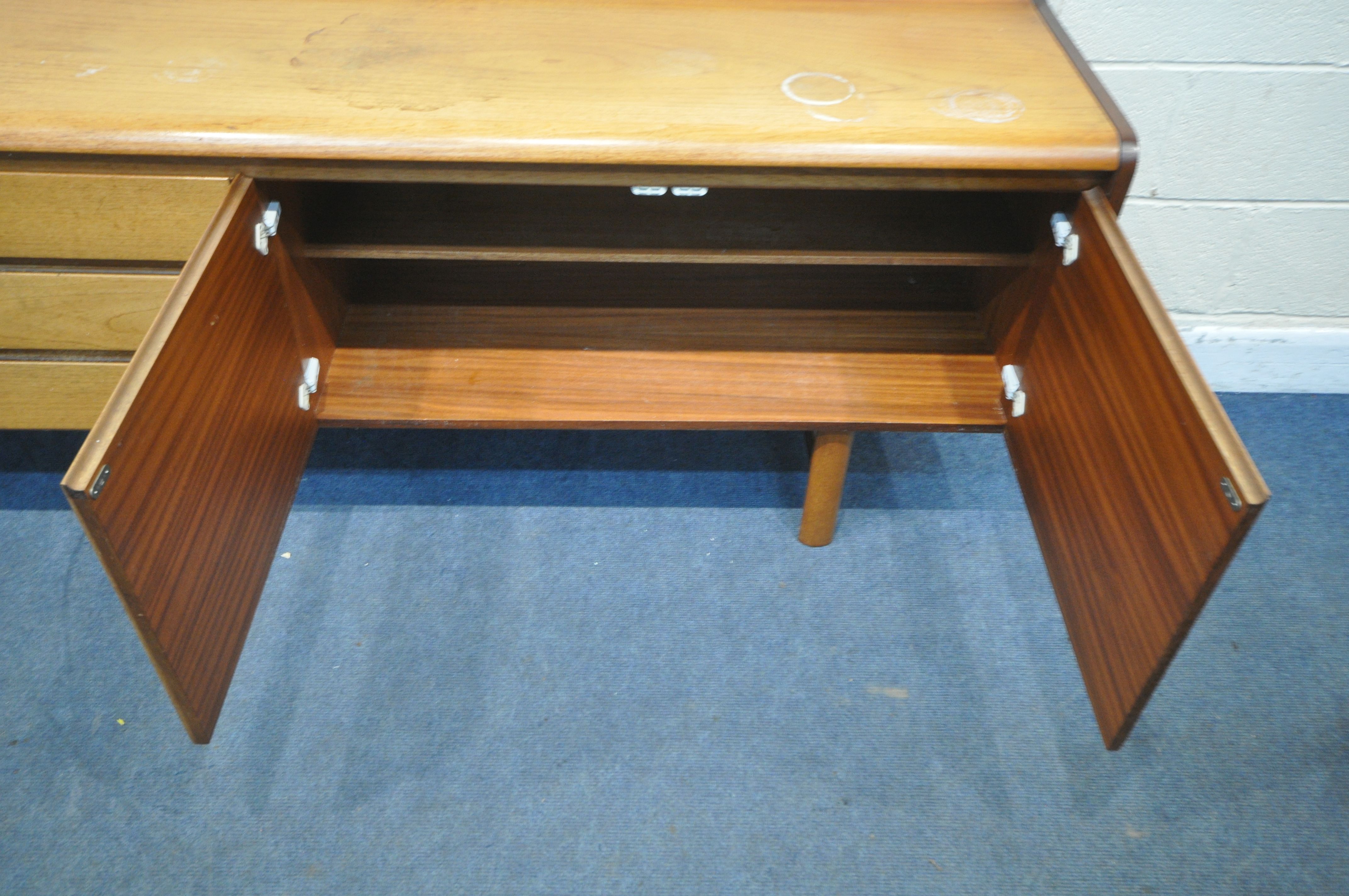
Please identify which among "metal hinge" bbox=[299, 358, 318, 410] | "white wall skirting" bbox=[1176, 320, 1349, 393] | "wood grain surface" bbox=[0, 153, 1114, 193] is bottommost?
"white wall skirting" bbox=[1176, 320, 1349, 393]

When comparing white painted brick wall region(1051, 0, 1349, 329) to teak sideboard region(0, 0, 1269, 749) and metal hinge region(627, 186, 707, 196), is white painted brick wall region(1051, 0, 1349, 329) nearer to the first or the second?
teak sideboard region(0, 0, 1269, 749)

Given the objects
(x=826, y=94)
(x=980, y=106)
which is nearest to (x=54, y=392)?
(x=826, y=94)

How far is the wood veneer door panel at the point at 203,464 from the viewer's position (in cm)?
63

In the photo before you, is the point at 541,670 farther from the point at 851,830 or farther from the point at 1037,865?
the point at 1037,865

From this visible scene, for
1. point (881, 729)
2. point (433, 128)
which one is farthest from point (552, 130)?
point (881, 729)

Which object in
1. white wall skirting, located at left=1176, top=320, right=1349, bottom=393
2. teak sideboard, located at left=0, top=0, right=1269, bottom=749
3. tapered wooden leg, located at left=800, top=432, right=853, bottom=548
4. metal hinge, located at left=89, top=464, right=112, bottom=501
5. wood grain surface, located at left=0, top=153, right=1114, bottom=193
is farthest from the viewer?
white wall skirting, located at left=1176, top=320, right=1349, bottom=393

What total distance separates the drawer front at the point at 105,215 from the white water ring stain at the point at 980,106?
0.63 metres

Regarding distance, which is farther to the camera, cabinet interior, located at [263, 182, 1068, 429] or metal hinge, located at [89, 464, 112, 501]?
cabinet interior, located at [263, 182, 1068, 429]

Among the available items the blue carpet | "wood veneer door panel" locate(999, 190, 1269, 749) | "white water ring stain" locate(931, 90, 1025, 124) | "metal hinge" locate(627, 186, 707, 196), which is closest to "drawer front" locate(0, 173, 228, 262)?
"metal hinge" locate(627, 186, 707, 196)

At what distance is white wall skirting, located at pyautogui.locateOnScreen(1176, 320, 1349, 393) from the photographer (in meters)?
1.41

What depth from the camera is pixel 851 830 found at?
3.20ft

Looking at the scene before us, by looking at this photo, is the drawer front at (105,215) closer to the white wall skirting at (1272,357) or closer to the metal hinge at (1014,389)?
the metal hinge at (1014,389)

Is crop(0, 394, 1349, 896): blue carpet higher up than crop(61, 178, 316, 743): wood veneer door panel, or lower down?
lower down

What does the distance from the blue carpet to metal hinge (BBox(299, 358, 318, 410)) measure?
0.29 metres
